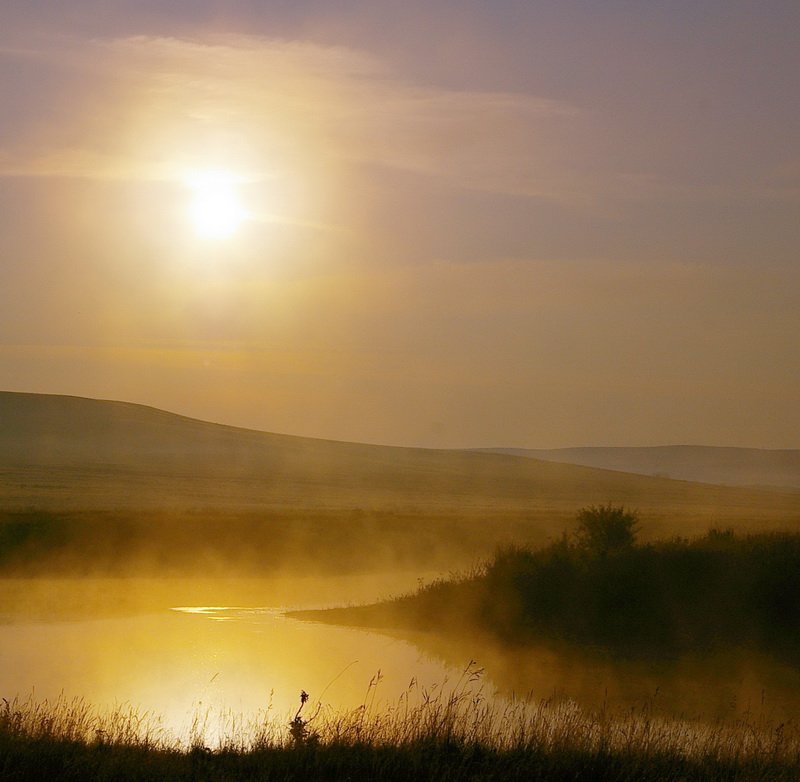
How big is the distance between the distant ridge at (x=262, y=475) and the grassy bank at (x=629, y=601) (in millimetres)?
26994

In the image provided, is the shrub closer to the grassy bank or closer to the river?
the grassy bank

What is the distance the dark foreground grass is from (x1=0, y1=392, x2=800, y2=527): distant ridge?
121 ft

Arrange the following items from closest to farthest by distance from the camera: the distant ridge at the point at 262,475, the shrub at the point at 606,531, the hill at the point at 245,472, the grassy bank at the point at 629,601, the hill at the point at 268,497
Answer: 1. the grassy bank at the point at 629,601
2. the shrub at the point at 606,531
3. the hill at the point at 268,497
4. the distant ridge at the point at 262,475
5. the hill at the point at 245,472

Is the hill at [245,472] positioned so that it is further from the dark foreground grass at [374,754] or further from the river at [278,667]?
the dark foreground grass at [374,754]

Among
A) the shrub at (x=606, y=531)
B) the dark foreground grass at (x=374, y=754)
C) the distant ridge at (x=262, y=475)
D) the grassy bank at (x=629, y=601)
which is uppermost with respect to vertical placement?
the distant ridge at (x=262, y=475)

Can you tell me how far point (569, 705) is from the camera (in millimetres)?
13750

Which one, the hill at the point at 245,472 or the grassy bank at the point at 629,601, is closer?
the grassy bank at the point at 629,601

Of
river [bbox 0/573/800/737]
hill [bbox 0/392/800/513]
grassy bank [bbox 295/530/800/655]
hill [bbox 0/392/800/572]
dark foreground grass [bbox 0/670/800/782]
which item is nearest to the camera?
dark foreground grass [bbox 0/670/800/782]

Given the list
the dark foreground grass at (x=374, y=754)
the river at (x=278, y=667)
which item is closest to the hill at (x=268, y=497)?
the river at (x=278, y=667)

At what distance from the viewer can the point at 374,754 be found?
31.2ft

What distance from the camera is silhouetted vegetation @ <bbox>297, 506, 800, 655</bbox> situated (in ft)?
62.0

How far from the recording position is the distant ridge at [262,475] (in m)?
60.6

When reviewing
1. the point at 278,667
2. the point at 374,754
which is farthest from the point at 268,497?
the point at 374,754

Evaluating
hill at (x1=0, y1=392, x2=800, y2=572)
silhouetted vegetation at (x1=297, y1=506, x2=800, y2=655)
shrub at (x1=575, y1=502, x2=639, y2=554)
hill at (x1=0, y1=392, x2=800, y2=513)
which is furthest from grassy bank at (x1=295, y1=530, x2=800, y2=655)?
hill at (x1=0, y1=392, x2=800, y2=513)
